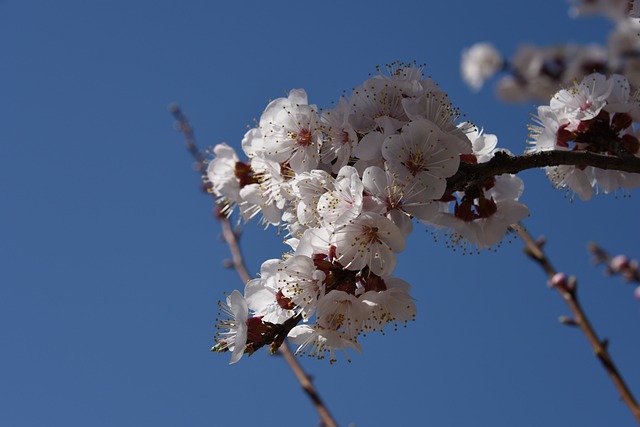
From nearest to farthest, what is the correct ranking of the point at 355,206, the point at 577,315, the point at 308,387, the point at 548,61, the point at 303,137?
the point at 355,206 < the point at 303,137 < the point at 577,315 < the point at 308,387 < the point at 548,61

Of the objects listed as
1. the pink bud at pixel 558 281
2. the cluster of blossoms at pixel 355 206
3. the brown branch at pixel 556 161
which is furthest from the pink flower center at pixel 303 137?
the pink bud at pixel 558 281

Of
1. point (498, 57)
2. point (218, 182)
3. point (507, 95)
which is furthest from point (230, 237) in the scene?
point (498, 57)

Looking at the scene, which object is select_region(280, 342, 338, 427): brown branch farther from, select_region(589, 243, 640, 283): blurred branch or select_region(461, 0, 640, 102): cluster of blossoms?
select_region(461, 0, 640, 102): cluster of blossoms

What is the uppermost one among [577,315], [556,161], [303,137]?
[303,137]

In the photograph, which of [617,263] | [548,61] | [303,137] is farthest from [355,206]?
[548,61]

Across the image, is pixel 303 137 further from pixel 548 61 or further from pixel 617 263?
pixel 548 61

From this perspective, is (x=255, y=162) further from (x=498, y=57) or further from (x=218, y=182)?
(x=498, y=57)
